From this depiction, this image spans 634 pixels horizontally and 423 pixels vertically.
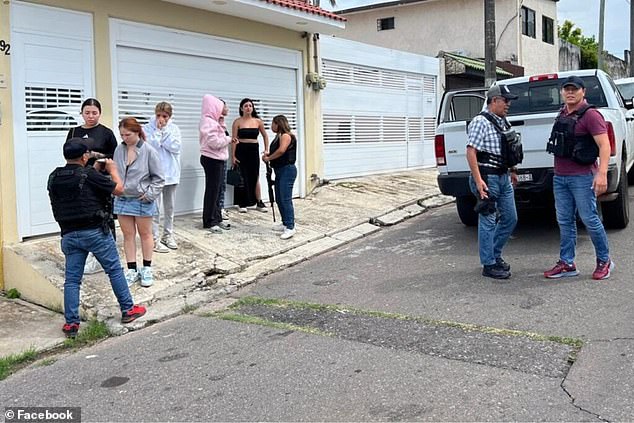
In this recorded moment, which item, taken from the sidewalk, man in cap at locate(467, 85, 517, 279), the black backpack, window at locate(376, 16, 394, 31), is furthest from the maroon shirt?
window at locate(376, 16, 394, 31)

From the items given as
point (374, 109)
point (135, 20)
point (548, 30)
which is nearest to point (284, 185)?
point (135, 20)

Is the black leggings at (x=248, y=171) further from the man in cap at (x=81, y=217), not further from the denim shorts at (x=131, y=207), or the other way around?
the man in cap at (x=81, y=217)

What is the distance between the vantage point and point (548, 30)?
2764 centimetres

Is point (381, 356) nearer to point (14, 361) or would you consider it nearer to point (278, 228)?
point (14, 361)

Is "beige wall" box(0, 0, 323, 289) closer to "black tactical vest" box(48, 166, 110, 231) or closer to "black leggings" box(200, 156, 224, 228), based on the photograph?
"black leggings" box(200, 156, 224, 228)

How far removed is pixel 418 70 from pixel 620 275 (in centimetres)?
1042

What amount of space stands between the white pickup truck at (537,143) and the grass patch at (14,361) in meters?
4.87

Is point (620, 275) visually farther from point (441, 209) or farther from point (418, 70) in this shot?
point (418, 70)

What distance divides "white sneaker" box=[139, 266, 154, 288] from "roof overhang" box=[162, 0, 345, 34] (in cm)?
410

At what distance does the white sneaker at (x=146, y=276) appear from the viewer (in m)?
6.41

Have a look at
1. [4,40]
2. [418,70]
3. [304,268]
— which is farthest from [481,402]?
[418,70]

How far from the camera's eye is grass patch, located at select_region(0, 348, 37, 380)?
4.85 m

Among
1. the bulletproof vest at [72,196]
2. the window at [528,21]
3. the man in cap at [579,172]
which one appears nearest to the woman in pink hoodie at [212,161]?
the bulletproof vest at [72,196]

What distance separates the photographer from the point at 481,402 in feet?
11.8
